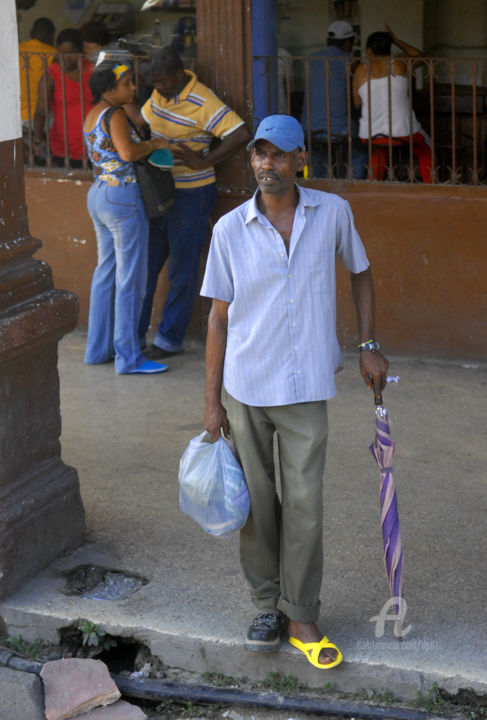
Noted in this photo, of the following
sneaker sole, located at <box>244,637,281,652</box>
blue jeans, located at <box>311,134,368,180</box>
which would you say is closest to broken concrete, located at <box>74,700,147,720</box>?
sneaker sole, located at <box>244,637,281,652</box>

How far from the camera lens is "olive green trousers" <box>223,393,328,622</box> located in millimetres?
3457

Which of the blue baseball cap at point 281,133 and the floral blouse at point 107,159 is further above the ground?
the blue baseball cap at point 281,133

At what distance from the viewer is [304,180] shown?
6.79 m

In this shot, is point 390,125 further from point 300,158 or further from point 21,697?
point 21,697

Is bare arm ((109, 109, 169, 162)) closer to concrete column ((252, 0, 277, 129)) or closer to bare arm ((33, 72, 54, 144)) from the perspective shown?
concrete column ((252, 0, 277, 129))

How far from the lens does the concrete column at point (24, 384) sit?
4027mm

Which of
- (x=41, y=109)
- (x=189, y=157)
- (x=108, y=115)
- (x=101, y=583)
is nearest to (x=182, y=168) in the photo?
(x=189, y=157)

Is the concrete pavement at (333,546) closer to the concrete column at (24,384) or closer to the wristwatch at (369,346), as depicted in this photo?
the concrete column at (24,384)

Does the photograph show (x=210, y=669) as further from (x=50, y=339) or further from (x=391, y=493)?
(x=50, y=339)

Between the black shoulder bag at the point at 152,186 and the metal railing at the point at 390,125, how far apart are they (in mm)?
884

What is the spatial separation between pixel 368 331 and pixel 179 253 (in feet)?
11.4

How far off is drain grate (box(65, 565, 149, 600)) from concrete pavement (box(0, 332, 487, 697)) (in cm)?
4

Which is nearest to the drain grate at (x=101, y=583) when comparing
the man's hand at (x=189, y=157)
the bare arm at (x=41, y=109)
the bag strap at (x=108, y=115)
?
the bag strap at (x=108, y=115)

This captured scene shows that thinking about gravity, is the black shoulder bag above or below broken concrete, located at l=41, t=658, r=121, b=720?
above
